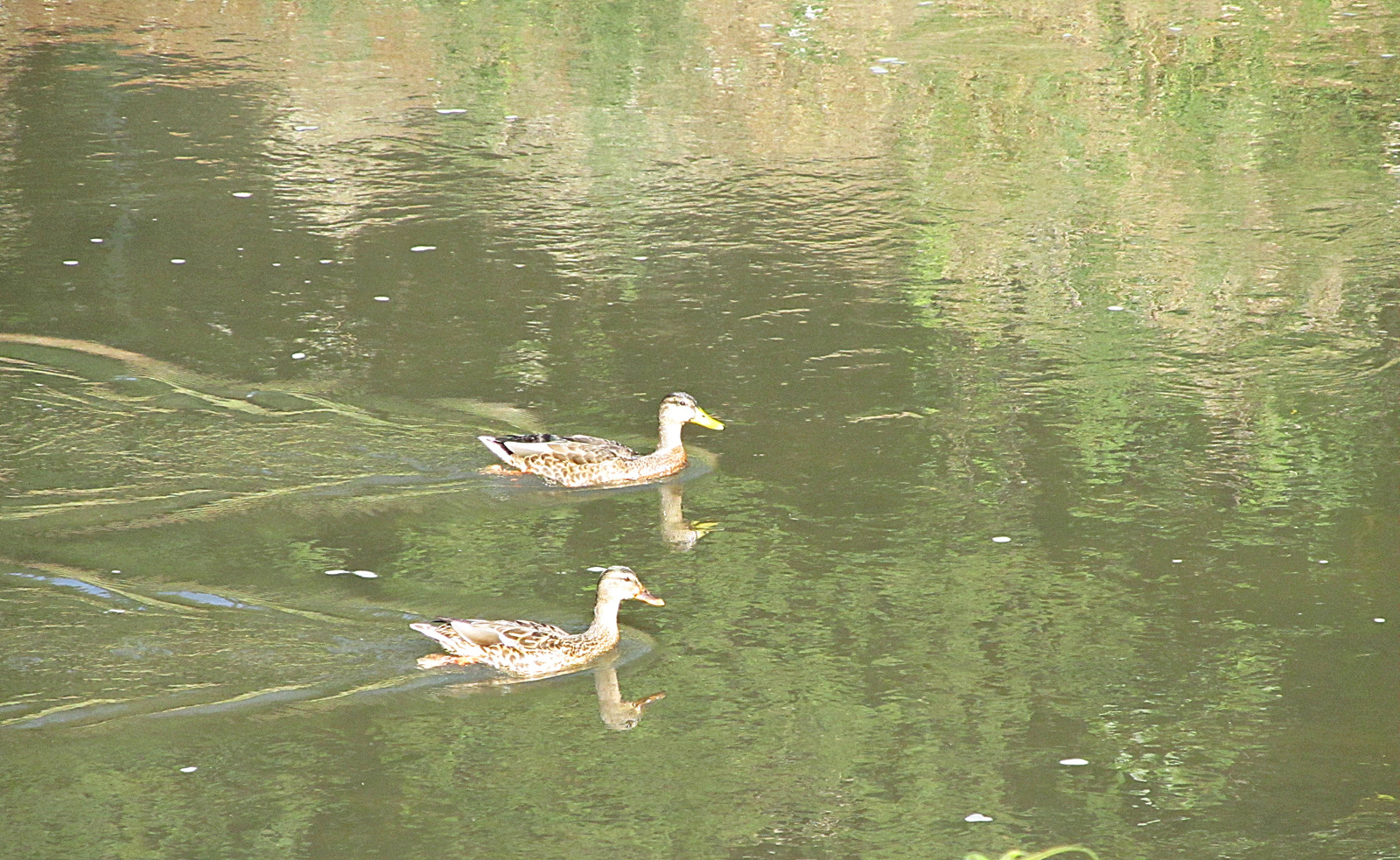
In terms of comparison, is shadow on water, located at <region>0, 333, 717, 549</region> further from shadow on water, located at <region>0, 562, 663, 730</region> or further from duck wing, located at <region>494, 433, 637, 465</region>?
shadow on water, located at <region>0, 562, 663, 730</region>

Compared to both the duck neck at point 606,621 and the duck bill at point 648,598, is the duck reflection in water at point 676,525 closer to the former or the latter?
the duck bill at point 648,598

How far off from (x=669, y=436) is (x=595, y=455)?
47 centimetres

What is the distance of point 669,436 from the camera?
995 cm

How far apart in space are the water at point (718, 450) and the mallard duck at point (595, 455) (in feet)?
0.41

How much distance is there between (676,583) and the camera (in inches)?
340

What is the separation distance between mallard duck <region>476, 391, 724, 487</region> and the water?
0.12m

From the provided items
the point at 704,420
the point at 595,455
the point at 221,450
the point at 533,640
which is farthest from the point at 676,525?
the point at 221,450

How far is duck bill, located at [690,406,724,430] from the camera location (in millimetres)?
9961

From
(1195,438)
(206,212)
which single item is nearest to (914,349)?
(1195,438)

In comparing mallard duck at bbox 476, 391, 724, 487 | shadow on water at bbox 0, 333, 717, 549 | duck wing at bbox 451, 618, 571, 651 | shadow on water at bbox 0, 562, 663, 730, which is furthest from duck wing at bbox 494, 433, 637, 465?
duck wing at bbox 451, 618, 571, 651

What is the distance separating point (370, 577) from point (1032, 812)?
344cm

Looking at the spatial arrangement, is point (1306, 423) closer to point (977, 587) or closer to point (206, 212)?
point (977, 587)

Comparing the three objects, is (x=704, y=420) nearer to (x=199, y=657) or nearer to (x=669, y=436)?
(x=669, y=436)

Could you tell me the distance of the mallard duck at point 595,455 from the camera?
9594 mm
